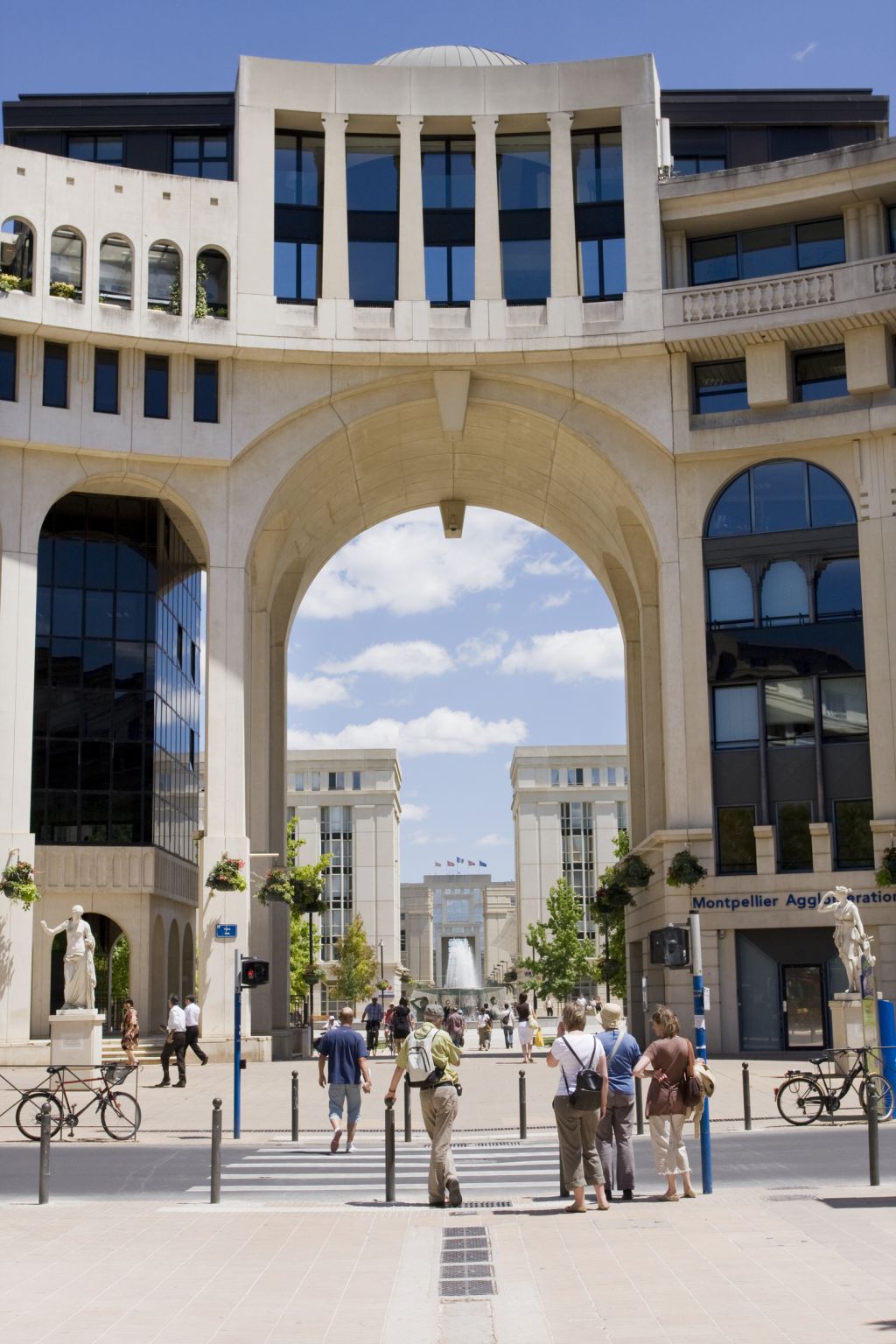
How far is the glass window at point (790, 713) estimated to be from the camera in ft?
131

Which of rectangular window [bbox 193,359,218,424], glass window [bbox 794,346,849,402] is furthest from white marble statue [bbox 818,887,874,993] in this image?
rectangular window [bbox 193,359,218,424]

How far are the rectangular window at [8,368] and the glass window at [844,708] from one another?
21.4m

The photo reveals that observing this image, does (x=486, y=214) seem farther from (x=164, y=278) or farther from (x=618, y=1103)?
(x=618, y=1103)

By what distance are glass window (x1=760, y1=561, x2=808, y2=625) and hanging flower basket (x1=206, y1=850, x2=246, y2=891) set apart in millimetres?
14601

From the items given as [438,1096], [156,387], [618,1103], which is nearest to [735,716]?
[156,387]

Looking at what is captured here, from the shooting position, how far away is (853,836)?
1535 inches

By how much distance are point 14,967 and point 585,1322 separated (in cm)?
2911

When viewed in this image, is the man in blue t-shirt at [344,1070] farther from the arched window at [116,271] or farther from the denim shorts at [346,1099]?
the arched window at [116,271]

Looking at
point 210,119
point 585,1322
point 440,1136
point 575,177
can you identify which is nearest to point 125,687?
point 210,119

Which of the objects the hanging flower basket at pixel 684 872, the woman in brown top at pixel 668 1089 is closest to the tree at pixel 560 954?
the hanging flower basket at pixel 684 872

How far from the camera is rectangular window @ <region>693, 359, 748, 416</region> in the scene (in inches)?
1646

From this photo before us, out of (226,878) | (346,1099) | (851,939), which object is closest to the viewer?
(346,1099)

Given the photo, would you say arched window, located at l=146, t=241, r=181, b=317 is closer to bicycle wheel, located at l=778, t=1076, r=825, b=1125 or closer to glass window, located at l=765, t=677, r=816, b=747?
glass window, located at l=765, t=677, r=816, b=747

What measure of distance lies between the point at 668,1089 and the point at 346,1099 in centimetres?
689
